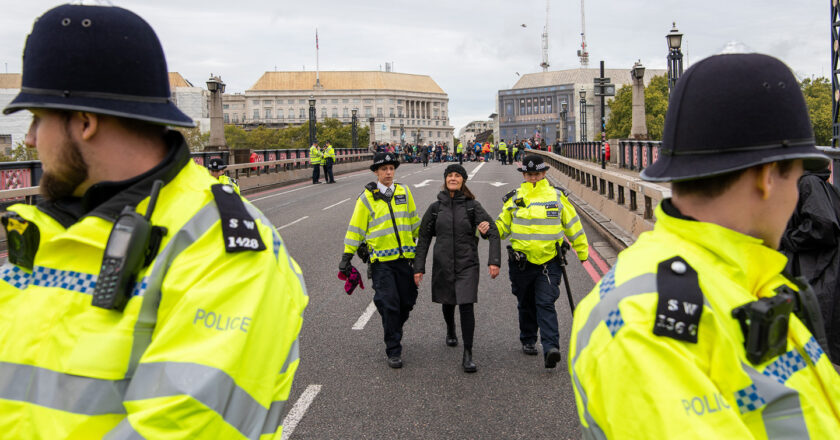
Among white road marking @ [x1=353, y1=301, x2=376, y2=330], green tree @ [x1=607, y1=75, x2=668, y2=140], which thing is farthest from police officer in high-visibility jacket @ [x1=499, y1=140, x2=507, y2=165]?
white road marking @ [x1=353, y1=301, x2=376, y2=330]

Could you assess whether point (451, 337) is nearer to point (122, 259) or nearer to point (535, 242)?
point (535, 242)

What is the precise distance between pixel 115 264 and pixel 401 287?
547 cm

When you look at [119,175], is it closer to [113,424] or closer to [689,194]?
[113,424]

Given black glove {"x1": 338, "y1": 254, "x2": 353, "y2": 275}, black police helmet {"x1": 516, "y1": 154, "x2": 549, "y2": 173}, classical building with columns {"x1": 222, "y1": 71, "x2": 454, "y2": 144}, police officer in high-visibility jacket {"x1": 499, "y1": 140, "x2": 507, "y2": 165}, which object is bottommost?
black glove {"x1": 338, "y1": 254, "x2": 353, "y2": 275}

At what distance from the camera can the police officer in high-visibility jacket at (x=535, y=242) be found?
6.76m

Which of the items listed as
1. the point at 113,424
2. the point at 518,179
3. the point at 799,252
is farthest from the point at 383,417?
the point at 518,179

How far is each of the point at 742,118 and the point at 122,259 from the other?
135cm

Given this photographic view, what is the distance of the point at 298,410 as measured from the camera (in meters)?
5.25

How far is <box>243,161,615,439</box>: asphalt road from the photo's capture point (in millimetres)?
4949

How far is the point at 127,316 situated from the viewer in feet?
4.95

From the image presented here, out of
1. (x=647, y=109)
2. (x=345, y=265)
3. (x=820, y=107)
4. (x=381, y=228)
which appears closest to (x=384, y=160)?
(x=381, y=228)

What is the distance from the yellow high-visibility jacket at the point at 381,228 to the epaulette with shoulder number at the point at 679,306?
549cm

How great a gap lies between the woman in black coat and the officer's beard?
16.6ft

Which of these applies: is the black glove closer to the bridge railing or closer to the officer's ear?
the bridge railing
